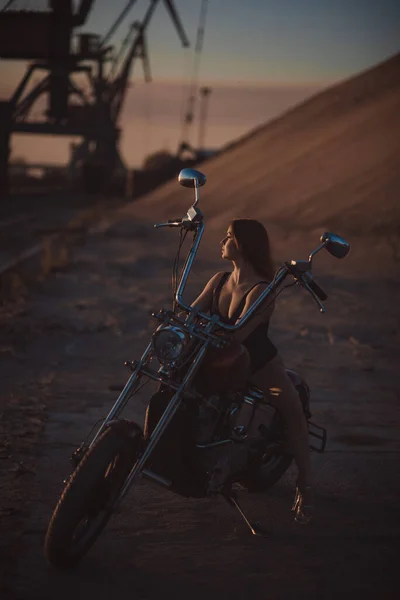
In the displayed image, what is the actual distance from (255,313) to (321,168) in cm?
3243

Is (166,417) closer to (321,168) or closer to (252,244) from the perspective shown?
(252,244)

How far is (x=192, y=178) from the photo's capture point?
5117 mm

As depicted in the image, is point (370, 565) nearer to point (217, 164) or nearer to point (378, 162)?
point (378, 162)

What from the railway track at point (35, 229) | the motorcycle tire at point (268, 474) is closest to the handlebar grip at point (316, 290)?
the motorcycle tire at point (268, 474)

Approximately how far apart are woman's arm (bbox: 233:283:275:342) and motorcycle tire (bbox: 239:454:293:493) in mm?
981

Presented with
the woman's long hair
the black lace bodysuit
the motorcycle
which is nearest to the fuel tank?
the motorcycle

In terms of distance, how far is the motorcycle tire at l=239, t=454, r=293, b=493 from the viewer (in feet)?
19.1

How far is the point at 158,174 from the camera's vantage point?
65.0 meters

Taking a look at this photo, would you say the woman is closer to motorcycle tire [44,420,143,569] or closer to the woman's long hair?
the woman's long hair

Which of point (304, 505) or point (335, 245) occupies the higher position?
point (335, 245)

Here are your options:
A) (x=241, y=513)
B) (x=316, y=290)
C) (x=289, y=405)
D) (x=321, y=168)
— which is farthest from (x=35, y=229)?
(x=316, y=290)

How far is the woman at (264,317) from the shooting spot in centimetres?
529

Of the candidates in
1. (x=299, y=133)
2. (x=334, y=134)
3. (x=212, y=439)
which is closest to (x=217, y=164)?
(x=299, y=133)

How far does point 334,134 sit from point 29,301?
2988 cm
